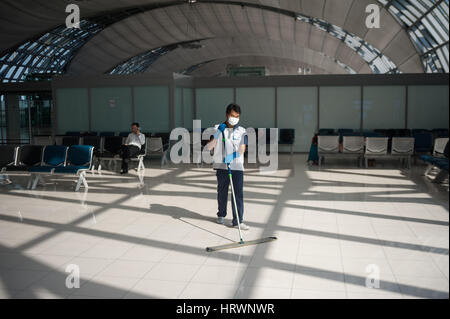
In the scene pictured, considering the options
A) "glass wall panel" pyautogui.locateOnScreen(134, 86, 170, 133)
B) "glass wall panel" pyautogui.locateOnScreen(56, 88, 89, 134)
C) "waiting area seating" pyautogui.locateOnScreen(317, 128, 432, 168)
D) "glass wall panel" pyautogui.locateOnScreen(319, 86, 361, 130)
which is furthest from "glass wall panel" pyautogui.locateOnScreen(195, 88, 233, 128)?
"waiting area seating" pyautogui.locateOnScreen(317, 128, 432, 168)

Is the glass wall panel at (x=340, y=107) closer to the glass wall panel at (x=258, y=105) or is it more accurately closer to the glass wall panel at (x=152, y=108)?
the glass wall panel at (x=258, y=105)

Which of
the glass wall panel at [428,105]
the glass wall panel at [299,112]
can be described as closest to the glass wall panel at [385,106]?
the glass wall panel at [428,105]

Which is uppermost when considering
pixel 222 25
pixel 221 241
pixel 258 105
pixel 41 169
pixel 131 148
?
pixel 222 25

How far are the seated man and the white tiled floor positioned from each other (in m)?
2.05

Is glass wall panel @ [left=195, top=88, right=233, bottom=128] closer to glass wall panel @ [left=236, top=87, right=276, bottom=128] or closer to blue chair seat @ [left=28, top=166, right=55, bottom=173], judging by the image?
glass wall panel @ [left=236, top=87, right=276, bottom=128]

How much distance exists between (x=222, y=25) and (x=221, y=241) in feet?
107

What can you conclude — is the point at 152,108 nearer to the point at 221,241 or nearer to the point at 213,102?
the point at 213,102

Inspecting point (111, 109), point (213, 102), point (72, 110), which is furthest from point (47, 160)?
point (213, 102)

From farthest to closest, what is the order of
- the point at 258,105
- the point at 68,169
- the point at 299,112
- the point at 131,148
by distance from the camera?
the point at 258,105 < the point at 299,112 < the point at 131,148 < the point at 68,169

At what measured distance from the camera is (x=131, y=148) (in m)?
12.9

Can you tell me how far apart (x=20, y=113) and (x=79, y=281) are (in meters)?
20.2

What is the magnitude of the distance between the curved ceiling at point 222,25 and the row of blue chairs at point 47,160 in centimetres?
1383

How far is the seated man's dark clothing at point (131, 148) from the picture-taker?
12.8m

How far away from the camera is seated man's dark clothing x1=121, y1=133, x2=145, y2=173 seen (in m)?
12.8
